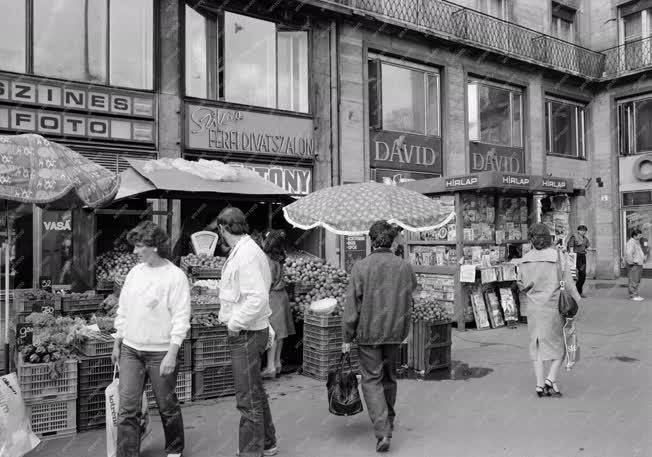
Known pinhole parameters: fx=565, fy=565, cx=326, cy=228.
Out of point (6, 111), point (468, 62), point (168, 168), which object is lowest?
point (168, 168)

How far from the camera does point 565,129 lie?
2241 centimetres

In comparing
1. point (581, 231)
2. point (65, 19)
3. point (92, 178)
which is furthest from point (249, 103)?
point (581, 231)

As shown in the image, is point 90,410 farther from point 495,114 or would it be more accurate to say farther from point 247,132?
point 495,114

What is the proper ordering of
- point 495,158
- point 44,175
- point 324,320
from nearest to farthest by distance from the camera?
point 44,175 < point 324,320 < point 495,158

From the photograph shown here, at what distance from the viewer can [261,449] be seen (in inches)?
168

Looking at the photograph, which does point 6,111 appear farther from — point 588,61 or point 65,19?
point 588,61

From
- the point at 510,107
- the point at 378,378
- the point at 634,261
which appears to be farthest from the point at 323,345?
the point at 510,107

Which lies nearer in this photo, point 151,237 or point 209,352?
point 151,237

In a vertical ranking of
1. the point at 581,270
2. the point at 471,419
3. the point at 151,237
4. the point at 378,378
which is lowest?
the point at 471,419

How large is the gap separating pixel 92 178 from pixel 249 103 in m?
8.03

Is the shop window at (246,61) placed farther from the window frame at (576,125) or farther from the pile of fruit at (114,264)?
the window frame at (576,125)

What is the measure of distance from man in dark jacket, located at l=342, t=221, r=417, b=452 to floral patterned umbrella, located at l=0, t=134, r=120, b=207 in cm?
316

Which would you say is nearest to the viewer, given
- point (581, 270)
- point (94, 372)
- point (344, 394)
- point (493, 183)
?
point (344, 394)

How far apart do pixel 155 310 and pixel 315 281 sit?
14.0 ft
